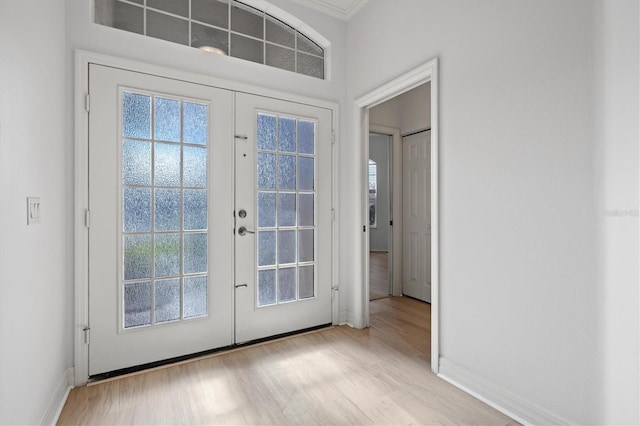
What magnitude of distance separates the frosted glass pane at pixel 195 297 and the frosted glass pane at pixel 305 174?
1.14 meters

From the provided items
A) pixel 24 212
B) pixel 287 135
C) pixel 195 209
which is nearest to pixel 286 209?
pixel 287 135

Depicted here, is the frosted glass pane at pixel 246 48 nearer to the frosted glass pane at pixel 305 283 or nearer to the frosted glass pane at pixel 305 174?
the frosted glass pane at pixel 305 174

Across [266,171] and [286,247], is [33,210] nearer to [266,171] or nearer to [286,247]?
[266,171]

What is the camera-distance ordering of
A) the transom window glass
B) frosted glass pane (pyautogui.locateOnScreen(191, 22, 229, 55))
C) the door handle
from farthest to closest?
the door handle → frosted glass pane (pyautogui.locateOnScreen(191, 22, 229, 55)) → the transom window glass

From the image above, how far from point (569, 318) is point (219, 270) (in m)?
2.21

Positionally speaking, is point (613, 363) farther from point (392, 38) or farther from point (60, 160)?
point (60, 160)

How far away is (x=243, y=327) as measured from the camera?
2.64 meters

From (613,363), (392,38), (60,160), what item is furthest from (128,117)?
(613,363)

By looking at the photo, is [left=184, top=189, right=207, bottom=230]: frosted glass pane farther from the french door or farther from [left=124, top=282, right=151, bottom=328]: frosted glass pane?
[left=124, top=282, right=151, bottom=328]: frosted glass pane

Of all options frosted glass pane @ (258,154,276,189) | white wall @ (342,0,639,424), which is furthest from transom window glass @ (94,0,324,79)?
white wall @ (342,0,639,424)

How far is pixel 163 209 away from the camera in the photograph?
7.67 ft

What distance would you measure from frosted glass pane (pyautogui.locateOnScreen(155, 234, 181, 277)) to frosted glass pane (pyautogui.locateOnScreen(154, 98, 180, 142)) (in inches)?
28.3

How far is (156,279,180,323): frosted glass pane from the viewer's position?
2340 millimetres

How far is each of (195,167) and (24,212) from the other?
46.8 inches
